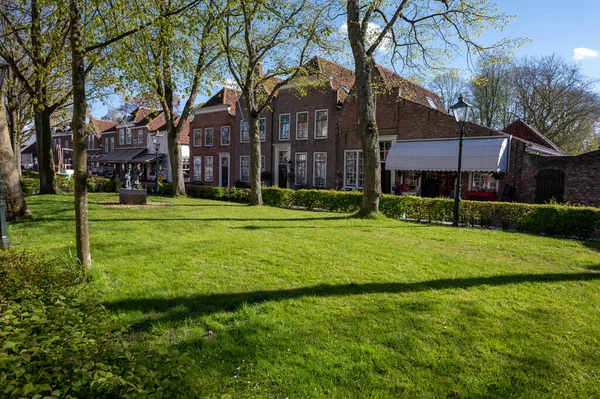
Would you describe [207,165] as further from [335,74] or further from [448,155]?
[448,155]

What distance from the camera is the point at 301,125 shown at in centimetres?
2709

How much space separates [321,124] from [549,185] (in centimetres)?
1451

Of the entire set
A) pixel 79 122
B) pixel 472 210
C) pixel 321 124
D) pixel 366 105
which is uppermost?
pixel 321 124

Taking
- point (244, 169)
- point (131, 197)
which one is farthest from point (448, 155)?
point (244, 169)

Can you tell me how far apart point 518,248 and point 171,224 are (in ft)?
30.5

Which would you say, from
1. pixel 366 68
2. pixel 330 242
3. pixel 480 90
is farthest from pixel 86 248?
pixel 480 90

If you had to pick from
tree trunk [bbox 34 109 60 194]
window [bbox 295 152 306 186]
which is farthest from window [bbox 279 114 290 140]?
tree trunk [bbox 34 109 60 194]

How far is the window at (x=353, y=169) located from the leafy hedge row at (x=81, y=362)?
2169 centimetres

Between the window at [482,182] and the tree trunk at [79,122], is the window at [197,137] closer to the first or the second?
the window at [482,182]

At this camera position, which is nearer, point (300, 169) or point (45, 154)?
point (45, 154)

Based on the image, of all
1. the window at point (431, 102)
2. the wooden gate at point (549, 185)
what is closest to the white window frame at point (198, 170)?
the window at point (431, 102)

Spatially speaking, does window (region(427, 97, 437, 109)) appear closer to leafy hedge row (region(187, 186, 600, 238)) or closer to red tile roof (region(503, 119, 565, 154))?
red tile roof (region(503, 119, 565, 154))

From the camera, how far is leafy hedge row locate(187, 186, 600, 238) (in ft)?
34.6

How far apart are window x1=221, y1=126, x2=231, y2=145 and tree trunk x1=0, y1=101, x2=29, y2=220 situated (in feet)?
71.3
